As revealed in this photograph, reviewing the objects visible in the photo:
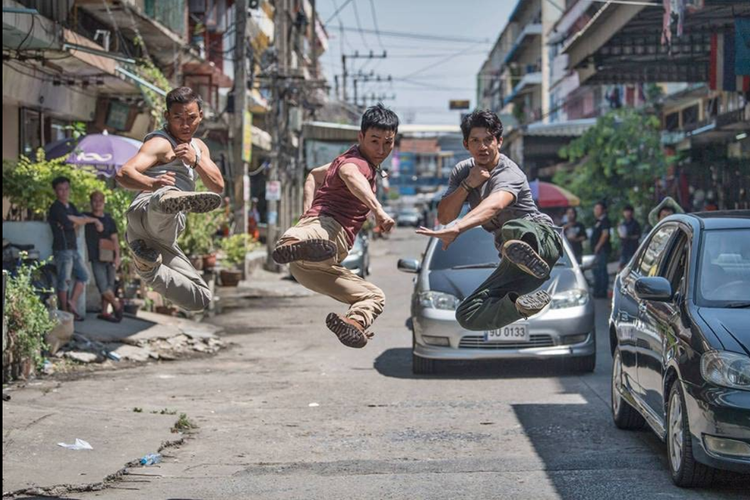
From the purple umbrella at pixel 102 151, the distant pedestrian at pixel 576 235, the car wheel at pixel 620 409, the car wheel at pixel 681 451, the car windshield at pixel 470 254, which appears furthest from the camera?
the distant pedestrian at pixel 576 235

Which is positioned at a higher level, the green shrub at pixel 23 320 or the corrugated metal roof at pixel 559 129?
the corrugated metal roof at pixel 559 129

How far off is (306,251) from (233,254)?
866 inches

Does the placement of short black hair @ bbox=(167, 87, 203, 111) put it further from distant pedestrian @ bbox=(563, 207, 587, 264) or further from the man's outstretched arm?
distant pedestrian @ bbox=(563, 207, 587, 264)

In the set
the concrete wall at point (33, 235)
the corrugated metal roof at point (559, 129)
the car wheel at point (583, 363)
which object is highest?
the corrugated metal roof at point (559, 129)

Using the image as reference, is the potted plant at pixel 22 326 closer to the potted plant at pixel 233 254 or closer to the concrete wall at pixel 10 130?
the concrete wall at pixel 10 130

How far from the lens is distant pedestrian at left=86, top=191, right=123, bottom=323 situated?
53.8 feet

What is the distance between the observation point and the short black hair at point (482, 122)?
6.88 meters

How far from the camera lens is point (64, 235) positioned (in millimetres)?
15594

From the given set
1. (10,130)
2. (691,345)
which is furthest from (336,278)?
(10,130)

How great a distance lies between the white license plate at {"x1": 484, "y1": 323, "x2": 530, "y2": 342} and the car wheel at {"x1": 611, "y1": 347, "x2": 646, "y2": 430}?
2836 mm

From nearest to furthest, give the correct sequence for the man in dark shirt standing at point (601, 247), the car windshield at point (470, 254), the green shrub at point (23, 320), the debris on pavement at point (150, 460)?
the debris on pavement at point (150, 460), the green shrub at point (23, 320), the car windshield at point (470, 254), the man in dark shirt standing at point (601, 247)

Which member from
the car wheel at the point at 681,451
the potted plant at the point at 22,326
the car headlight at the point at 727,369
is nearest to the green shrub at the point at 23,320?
the potted plant at the point at 22,326

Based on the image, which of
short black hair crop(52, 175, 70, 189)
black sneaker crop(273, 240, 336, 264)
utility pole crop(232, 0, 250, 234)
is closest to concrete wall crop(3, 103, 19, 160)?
utility pole crop(232, 0, 250, 234)

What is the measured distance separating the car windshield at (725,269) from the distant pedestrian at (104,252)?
10.1 meters
